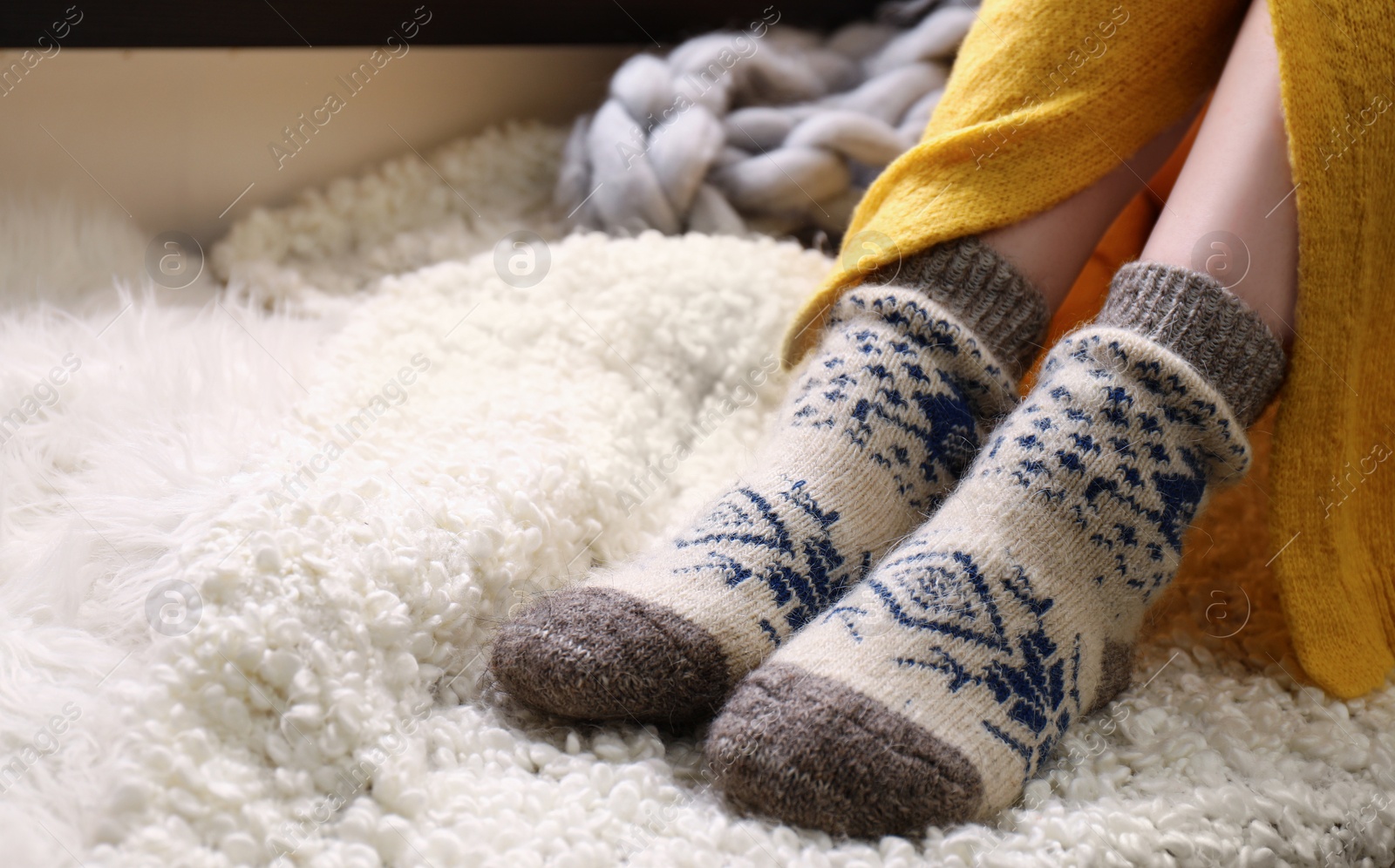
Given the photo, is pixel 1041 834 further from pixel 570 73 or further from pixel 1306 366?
pixel 570 73

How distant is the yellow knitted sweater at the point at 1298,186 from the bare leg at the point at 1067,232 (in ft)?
0.04

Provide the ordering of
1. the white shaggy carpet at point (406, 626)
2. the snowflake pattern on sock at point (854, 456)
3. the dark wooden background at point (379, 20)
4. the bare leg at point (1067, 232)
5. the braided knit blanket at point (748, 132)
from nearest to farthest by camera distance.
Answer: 1. the white shaggy carpet at point (406, 626)
2. the snowflake pattern on sock at point (854, 456)
3. the bare leg at point (1067, 232)
4. the dark wooden background at point (379, 20)
5. the braided knit blanket at point (748, 132)

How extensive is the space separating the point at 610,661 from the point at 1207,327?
1.12ft

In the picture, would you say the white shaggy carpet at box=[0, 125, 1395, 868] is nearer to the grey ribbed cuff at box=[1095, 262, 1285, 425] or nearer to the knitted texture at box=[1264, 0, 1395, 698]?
the knitted texture at box=[1264, 0, 1395, 698]

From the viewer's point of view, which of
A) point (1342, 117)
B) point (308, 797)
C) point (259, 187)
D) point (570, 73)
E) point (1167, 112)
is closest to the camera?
point (308, 797)

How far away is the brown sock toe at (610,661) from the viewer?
0.47 metres

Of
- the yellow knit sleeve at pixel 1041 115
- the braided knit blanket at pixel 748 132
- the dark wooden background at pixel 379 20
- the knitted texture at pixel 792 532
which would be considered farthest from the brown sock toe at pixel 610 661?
the dark wooden background at pixel 379 20

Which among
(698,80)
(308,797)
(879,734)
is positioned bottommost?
(879,734)

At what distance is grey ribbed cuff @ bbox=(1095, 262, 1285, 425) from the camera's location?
20.8 inches

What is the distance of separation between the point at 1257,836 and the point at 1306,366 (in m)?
0.25

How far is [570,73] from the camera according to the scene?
3.62ft

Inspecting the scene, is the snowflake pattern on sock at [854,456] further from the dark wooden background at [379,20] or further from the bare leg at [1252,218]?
the dark wooden background at [379,20]

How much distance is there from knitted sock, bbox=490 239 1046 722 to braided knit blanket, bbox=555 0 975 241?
32 centimetres

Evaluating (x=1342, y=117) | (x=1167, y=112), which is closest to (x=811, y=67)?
(x=1167, y=112)
